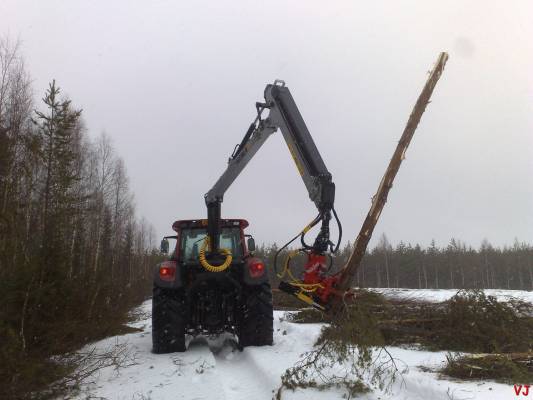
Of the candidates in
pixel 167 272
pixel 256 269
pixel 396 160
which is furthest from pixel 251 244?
pixel 396 160

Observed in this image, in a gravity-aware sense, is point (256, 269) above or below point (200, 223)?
below

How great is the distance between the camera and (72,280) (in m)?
6.90

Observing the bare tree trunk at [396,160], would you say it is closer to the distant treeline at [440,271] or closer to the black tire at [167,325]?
the black tire at [167,325]

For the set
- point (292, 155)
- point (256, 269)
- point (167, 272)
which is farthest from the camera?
point (256, 269)

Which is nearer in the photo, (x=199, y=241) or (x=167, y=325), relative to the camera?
(x=167, y=325)

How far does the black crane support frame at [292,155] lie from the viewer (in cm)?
483

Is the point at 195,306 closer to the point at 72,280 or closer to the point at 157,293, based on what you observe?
the point at 157,293

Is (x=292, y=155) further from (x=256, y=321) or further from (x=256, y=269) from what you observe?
(x=256, y=321)

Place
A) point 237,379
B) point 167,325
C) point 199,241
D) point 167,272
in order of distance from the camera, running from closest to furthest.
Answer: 1. point 237,379
2. point 167,325
3. point 167,272
4. point 199,241

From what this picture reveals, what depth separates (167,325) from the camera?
681cm

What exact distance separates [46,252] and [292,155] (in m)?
3.72

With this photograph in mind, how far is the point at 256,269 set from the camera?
284 inches

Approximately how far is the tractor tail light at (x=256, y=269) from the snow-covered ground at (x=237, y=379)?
3.70ft

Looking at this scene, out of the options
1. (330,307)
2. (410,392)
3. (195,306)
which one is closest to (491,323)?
(410,392)
